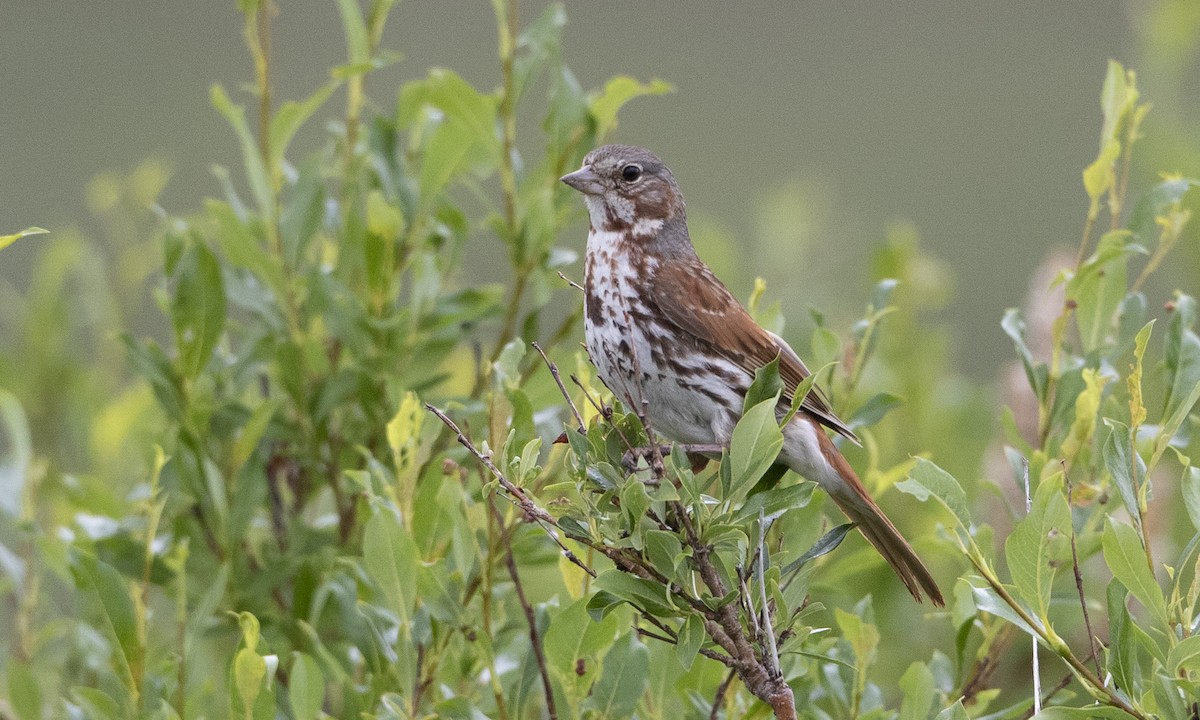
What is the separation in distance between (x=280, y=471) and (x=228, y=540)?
0.32 m

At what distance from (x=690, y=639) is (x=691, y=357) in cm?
102

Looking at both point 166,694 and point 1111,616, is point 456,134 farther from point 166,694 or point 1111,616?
point 1111,616

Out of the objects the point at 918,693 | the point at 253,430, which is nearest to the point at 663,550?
the point at 918,693

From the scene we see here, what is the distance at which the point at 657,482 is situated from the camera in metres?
2.19

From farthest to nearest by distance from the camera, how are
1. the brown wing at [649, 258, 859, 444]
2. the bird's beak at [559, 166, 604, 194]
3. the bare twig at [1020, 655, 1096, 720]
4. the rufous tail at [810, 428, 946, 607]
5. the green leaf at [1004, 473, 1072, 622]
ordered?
the bird's beak at [559, 166, 604, 194] < the brown wing at [649, 258, 859, 444] < the rufous tail at [810, 428, 946, 607] < the bare twig at [1020, 655, 1096, 720] < the green leaf at [1004, 473, 1072, 622]

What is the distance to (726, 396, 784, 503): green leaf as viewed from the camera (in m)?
2.12

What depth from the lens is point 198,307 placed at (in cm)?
307

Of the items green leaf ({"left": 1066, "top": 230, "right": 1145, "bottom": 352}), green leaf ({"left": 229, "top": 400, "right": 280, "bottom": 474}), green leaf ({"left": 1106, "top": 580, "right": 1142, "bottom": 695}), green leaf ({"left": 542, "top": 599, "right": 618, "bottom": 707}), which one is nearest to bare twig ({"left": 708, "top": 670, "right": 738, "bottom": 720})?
green leaf ({"left": 542, "top": 599, "right": 618, "bottom": 707})

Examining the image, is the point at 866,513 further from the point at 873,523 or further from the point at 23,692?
the point at 23,692

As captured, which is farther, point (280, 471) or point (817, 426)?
point (280, 471)

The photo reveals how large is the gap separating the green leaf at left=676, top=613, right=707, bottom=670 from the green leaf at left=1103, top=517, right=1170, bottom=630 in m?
0.54

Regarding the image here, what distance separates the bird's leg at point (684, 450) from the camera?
2.30 m

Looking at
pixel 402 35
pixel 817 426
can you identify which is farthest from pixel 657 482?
pixel 402 35

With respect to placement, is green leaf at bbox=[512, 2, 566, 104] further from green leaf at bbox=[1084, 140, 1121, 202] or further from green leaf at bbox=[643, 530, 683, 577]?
green leaf at bbox=[643, 530, 683, 577]
